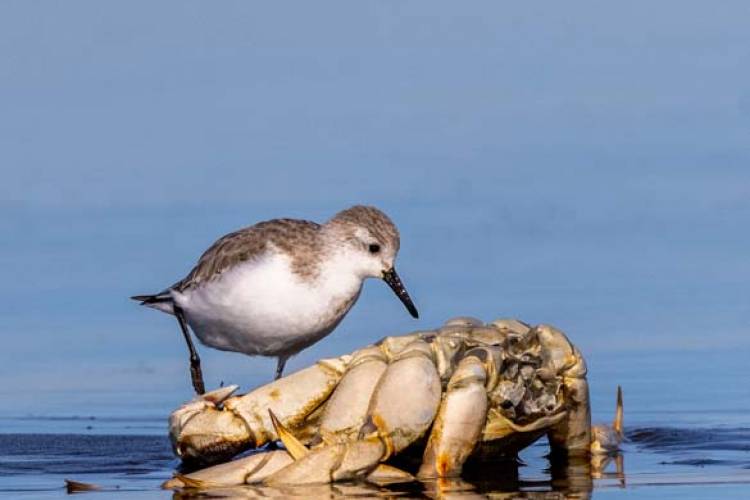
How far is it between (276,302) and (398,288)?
1187 mm

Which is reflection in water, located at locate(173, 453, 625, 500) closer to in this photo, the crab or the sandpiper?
the crab

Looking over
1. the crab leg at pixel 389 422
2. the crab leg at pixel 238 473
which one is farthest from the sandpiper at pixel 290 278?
the crab leg at pixel 238 473

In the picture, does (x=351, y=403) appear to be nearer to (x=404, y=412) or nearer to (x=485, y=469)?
(x=404, y=412)

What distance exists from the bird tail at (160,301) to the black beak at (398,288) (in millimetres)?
1977

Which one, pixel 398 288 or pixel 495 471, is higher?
pixel 398 288

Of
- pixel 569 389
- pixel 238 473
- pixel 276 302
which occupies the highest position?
pixel 276 302

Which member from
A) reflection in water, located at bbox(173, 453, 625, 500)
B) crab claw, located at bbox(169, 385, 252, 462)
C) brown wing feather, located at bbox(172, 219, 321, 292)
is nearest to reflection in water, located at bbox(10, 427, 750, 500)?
reflection in water, located at bbox(173, 453, 625, 500)

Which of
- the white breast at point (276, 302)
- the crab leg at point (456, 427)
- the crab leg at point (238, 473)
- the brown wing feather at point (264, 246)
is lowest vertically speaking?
the crab leg at point (238, 473)

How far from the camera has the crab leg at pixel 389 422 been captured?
1224 cm

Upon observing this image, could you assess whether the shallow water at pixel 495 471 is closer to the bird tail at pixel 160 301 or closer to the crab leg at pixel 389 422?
the crab leg at pixel 389 422

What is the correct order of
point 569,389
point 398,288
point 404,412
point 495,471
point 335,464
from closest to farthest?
point 335,464, point 404,412, point 495,471, point 569,389, point 398,288

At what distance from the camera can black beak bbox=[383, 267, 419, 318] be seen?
16.0 m

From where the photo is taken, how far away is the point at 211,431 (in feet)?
43.6

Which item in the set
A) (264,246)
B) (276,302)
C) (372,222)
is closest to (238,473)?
(276,302)
